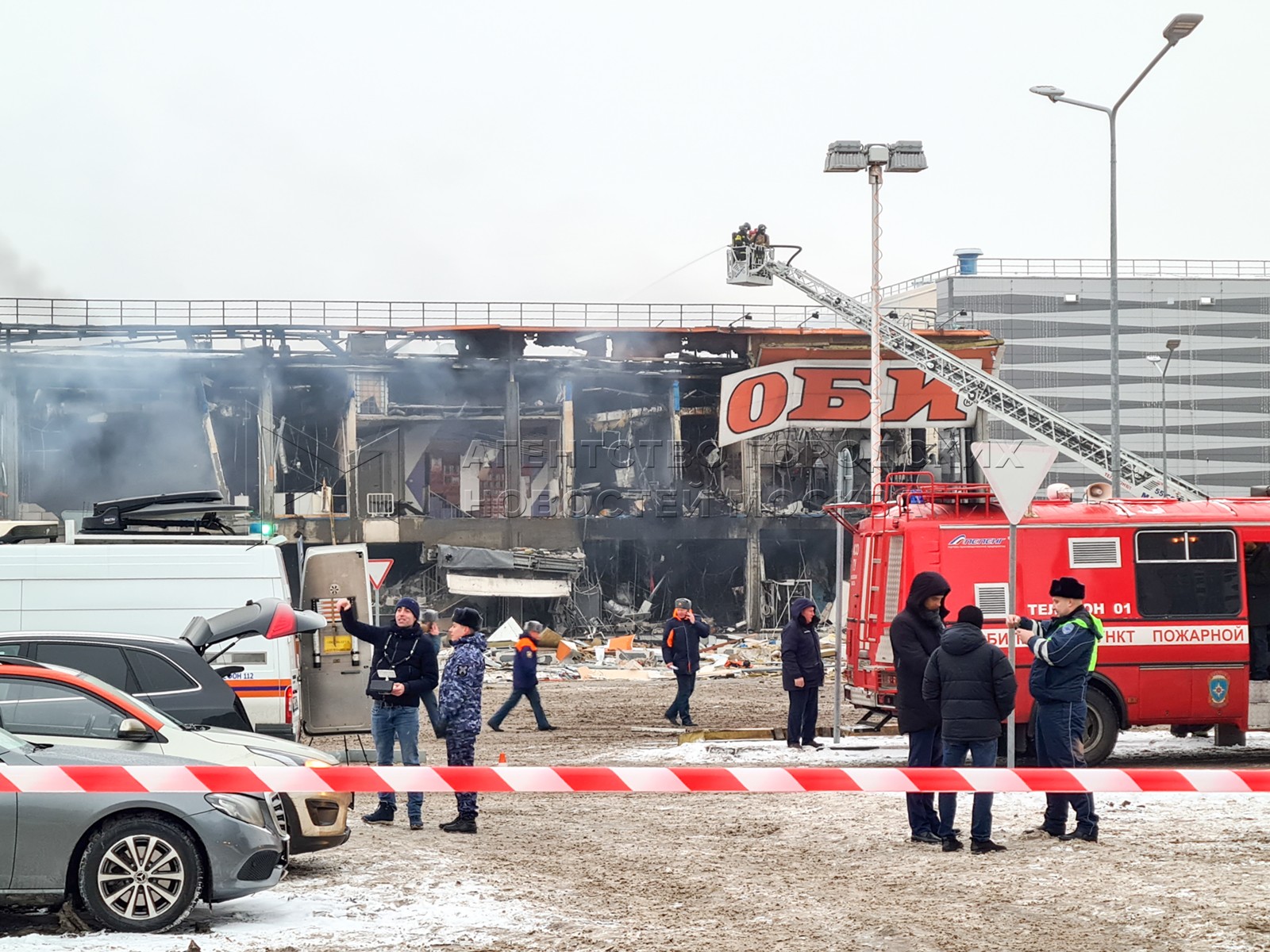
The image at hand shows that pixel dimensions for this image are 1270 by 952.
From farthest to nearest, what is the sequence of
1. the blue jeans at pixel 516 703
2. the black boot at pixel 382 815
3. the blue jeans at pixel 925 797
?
the blue jeans at pixel 516 703 → the black boot at pixel 382 815 → the blue jeans at pixel 925 797

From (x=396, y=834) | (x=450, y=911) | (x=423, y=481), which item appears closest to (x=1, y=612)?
(x=396, y=834)

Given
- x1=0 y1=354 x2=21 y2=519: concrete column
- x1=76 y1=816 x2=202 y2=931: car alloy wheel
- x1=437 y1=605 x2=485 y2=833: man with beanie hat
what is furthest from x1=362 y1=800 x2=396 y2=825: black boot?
x1=0 y1=354 x2=21 y2=519: concrete column

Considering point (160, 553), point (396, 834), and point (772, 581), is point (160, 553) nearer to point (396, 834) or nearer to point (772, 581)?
point (396, 834)

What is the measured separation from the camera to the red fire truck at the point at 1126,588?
48.8 feet

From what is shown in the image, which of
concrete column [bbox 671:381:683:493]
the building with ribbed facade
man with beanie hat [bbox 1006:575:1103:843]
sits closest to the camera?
man with beanie hat [bbox 1006:575:1103:843]

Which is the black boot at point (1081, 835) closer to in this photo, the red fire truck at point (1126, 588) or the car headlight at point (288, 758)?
the red fire truck at point (1126, 588)

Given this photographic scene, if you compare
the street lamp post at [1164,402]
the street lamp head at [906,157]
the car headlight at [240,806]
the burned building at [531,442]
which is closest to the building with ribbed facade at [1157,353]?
the street lamp post at [1164,402]

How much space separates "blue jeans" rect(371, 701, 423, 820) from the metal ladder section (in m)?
27.5

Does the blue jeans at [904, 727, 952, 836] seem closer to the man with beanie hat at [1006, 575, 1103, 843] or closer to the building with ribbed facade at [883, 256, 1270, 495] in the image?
the man with beanie hat at [1006, 575, 1103, 843]

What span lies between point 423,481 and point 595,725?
38892 millimetres

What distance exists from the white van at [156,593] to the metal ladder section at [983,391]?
27217 mm

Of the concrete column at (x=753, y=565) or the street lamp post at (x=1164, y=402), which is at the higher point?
the street lamp post at (x=1164, y=402)

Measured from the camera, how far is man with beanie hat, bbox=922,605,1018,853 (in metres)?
10.2

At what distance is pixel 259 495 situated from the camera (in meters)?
51.3
